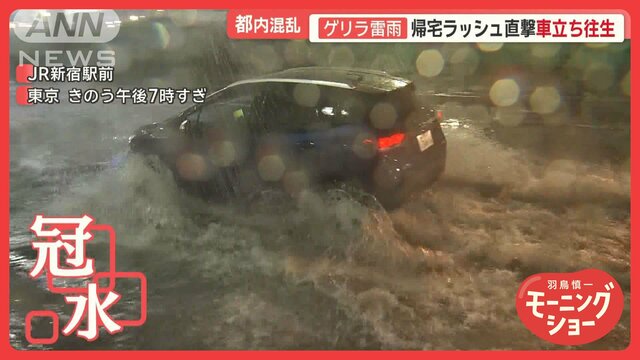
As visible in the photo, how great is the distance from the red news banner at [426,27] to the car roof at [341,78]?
240 mm

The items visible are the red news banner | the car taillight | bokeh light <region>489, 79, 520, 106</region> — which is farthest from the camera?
the car taillight

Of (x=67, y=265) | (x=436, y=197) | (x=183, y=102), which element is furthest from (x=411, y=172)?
(x=67, y=265)

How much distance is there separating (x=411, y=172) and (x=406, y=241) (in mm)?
498

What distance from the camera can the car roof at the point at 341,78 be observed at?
132 inches

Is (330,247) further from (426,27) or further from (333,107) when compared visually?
(426,27)

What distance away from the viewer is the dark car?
344 cm

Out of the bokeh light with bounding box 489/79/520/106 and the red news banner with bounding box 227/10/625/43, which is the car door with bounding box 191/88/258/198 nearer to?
the red news banner with bounding box 227/10/625/43

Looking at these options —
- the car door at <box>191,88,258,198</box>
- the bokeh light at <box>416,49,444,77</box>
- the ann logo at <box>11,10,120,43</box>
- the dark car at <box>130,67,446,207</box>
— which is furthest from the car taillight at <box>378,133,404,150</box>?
the ann logo at <box>11,10,120,43</box>

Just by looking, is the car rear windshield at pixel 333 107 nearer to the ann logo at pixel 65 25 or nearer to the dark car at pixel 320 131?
the dark car at pixel 320 131

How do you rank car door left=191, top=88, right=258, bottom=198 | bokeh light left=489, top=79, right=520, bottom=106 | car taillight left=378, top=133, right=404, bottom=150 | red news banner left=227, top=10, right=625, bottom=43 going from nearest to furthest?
red news banner left=227, top=10, right=625, bottom=43 < bokeh light left=489, top=79, right=520, bottom=106 < car taillight left=378, top=133, right=404, bottom=150 < car door left=191, top=88, right=258, bottom=198

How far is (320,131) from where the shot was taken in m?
3.51

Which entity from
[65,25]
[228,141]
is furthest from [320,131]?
[65,25]

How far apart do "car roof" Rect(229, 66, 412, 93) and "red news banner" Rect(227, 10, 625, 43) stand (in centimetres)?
24

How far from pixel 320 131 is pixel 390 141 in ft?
1.66
